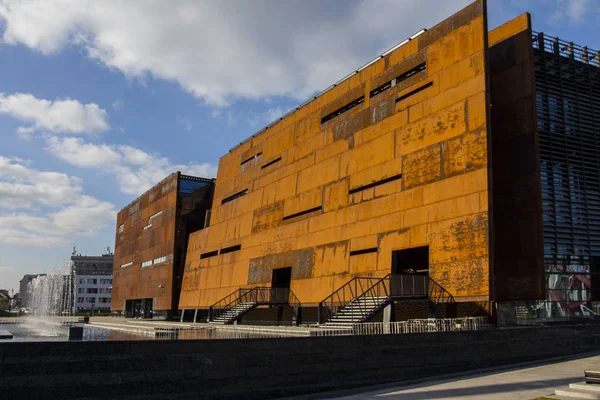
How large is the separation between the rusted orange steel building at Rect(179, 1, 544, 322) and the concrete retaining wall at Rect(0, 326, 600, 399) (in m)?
4.73

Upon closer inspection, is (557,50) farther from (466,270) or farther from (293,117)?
(293,117)

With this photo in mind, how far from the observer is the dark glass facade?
85.1 feet

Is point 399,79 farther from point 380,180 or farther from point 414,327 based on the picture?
point 414,327

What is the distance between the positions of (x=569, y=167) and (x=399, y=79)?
1005cm

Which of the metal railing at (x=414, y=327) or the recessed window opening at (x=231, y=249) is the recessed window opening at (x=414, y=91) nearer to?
the metal railing at (x=414, y=327)

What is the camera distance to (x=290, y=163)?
38625 mm

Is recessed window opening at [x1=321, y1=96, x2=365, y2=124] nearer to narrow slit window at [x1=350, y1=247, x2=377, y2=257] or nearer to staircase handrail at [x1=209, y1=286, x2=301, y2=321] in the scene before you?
narrow slit window at [x1=350, y1=247, x2=377, y2=257]

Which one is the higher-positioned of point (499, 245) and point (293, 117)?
point (293, 117)

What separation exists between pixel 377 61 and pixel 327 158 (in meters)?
6.75

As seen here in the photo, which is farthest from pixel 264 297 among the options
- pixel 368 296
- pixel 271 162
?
pixel 368 296

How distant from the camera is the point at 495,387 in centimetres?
1550

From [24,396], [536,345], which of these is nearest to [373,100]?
[536,345]

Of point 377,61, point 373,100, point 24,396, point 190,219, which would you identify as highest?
point 377,61

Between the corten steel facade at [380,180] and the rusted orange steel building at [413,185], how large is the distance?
7 cm
